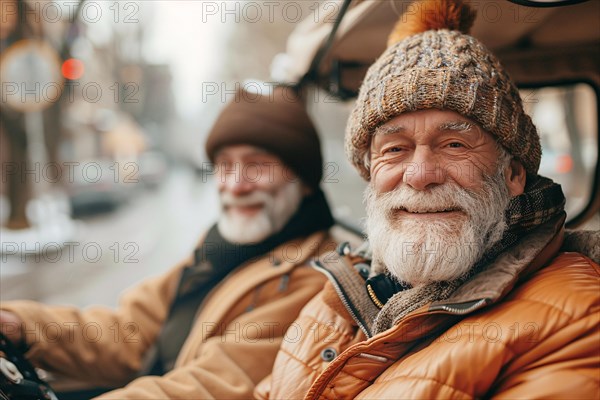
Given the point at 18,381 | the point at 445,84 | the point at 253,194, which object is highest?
the point at 445,84

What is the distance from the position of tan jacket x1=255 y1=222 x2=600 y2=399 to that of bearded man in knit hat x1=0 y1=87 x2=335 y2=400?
80 centimetres

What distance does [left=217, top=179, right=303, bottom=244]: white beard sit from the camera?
2885mm

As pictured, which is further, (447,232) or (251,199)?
(251,199)

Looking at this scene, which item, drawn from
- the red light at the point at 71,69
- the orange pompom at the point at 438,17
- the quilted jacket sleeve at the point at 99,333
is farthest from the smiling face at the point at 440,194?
the red light at the point at 71,69

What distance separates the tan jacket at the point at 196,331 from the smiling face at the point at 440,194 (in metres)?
0.87

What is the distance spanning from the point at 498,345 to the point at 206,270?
1854mm

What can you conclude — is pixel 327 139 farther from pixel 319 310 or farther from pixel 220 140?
pixel 319 310

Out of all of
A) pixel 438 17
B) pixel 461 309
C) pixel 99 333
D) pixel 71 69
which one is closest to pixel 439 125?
pixel 438 17

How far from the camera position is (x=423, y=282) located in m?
1.68

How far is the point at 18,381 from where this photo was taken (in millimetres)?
2010

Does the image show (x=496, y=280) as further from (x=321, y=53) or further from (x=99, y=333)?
(x=99, y=333)

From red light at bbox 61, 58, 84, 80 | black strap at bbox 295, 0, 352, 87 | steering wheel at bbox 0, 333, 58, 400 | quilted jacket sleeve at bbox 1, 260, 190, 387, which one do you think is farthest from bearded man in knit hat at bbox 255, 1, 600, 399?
red light at bbox 61, 58, 84, 80

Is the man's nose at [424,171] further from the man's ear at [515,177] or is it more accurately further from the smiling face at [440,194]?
the man's ear at [515,177]

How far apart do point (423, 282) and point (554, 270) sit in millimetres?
380
